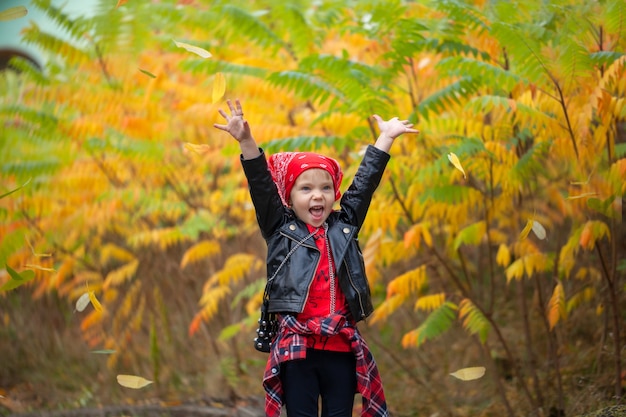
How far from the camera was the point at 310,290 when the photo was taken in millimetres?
2941

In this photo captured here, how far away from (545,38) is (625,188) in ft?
3.28

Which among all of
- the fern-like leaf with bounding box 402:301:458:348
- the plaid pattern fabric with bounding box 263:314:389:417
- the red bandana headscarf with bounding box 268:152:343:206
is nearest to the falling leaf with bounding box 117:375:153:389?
the plaid pattern fabric with bounding box 263:314:389:417

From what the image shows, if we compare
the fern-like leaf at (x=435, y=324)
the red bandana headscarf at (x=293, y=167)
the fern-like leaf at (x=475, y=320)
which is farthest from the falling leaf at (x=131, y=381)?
the fern-like leaf at (x=475, y=320)

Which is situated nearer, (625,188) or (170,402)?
(625,188)

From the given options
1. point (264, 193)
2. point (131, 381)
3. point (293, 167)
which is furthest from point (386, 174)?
point (131, 381)

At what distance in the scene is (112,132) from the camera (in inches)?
230

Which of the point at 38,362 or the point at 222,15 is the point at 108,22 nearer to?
the point at 222,15

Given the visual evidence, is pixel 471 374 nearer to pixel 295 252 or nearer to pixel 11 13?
pixel 295 252

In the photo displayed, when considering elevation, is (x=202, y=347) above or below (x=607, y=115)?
below

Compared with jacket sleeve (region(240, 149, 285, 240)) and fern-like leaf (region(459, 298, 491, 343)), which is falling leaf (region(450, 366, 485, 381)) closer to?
fern-like leaf (region(459, 298, 491, 343))

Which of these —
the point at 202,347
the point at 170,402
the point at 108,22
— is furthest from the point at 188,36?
the point at 170,402

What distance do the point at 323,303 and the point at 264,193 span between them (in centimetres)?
54

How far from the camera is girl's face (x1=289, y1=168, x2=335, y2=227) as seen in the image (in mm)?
2990

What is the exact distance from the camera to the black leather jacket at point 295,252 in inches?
114
